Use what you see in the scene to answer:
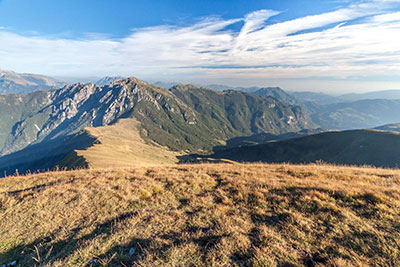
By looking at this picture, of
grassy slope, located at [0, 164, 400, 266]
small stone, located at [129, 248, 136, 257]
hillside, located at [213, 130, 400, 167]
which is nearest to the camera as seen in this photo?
grassy slope, located at [0, 164, 400, 266]

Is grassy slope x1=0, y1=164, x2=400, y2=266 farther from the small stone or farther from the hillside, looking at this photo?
the hillside

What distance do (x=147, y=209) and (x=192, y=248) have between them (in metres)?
4.17

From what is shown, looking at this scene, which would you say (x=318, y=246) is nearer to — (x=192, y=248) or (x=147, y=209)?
Result: (x=192, y=248)

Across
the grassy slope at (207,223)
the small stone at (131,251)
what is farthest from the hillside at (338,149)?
the small stone at (131,251)

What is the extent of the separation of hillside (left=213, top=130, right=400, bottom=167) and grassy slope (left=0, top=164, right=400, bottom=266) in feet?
365

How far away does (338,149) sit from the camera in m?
123

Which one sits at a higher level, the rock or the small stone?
the small stone

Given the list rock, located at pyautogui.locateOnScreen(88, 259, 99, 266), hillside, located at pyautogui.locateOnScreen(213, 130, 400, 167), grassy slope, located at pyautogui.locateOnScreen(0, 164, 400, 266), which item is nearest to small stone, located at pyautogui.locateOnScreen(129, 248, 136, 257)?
grassy slope, located at pyautogui.locateOnScreen(0, 164, 400, 266)

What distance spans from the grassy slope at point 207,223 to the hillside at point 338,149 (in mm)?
111182

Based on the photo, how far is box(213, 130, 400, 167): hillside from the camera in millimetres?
101488

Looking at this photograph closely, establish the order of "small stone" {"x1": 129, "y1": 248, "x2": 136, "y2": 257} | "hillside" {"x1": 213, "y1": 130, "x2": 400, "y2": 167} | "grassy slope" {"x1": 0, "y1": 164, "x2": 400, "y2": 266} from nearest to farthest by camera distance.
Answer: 1. "grassy slope" {"x1": 0, "y1": 164, "x2": 400, "y2": 266}
2. "small stone" {"x1": 129, "y1": 248, "x2": 136, "y2": 257}
3. "hillside" {"x1": 213, "y1": 130, "x2": 400, "y2": 167}

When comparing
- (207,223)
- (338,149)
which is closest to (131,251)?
(207,223)

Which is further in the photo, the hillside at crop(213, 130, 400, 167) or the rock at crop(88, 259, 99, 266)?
the hillside at crop(213, 130, 400, 167)

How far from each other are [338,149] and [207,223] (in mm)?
150947
